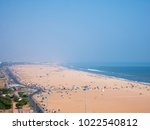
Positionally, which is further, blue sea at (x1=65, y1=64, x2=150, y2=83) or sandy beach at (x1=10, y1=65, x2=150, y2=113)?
blue sea at (x1=65, y1=64, x2=150, y2=83)

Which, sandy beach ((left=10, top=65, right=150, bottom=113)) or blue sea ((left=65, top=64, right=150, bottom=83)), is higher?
sandy beach ((left=10, top=65, right=150, bottom=113))

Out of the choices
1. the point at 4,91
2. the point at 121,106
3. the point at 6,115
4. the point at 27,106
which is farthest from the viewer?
the point at 4,91

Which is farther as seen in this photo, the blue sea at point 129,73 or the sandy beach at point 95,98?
the blue sea at point 129,73

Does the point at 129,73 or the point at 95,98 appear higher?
the point at 95,98

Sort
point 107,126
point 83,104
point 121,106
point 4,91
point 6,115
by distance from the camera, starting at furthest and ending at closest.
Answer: point 4,91
point 83,104
point 121,106
point 6,115
point 107,126

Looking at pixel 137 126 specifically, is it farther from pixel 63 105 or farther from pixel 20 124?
pixel 63 105

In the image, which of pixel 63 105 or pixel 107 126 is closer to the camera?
pixel 107 126

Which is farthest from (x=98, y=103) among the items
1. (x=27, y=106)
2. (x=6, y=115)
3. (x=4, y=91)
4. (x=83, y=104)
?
(x=6, y=115)

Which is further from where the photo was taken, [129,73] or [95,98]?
[129,73]

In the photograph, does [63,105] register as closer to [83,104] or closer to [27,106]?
[83,104]

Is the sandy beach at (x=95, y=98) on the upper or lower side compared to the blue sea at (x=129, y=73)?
upper

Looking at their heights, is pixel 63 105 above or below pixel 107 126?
below
